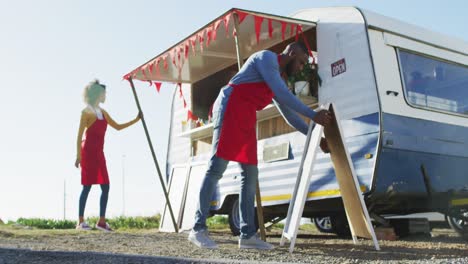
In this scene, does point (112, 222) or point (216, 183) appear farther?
point (112, 222)

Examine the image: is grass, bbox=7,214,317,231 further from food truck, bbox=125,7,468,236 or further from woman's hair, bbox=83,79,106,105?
woman's hair, bbox=83,79,106,105

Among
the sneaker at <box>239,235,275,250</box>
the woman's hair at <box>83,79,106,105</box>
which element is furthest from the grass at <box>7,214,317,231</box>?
the sneaker at <box>239,235,275,250</box>

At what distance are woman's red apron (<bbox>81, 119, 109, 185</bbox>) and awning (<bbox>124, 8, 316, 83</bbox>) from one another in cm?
88

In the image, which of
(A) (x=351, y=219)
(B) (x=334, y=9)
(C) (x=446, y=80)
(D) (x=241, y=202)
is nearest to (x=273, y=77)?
(D) (x=241, y=202)

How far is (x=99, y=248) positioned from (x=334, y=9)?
3.53 m

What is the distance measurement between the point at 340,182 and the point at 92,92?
408 cm

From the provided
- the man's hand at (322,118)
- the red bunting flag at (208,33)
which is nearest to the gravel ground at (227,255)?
the man's hand at (322,118)

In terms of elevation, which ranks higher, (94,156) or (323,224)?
(94,156)

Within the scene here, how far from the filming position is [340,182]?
4453 mm

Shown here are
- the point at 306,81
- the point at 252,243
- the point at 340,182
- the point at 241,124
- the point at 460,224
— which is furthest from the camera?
the point at 460,224

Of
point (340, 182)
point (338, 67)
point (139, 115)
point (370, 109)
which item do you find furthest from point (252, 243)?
point (139, 115)

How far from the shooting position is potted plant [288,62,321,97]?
20.3ft

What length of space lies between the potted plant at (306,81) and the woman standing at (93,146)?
234 centimetres

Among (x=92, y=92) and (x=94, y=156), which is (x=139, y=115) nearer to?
(x=92, y=92)
